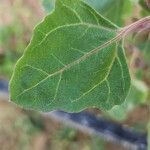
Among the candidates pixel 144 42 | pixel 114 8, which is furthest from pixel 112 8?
pixel 144 42

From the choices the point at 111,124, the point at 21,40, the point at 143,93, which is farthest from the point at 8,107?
the point at 143,93


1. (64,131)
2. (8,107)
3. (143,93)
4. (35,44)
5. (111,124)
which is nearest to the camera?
(35,44)

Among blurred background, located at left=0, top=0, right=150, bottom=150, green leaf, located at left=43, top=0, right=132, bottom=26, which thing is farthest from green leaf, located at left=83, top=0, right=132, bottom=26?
blurred background, located at left=0, top=0, right=150, bottom=150

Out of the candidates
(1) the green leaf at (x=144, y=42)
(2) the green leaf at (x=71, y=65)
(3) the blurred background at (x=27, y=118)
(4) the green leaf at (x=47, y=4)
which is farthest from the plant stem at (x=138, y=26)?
(3) the blurred background at (x=27, y=118)

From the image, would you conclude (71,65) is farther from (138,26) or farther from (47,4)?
(47,4)

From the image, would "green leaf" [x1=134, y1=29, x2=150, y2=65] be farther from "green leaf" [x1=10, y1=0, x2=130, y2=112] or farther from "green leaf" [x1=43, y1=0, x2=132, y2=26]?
"green leaf" [x1=10, y1=0, x2=130, y2=112]

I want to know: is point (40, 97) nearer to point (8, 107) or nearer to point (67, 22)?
point (67, 22)

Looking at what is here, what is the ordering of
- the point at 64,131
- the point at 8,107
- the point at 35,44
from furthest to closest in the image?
the point at 8,107 < the point at 64,131 < the point at 35,44

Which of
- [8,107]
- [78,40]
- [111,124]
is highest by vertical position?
[78,40]
